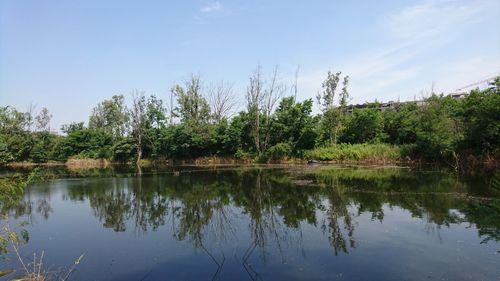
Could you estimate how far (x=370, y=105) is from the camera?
37.3 meters

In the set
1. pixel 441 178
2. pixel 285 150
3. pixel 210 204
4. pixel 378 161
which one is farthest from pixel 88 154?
pixel 441 178

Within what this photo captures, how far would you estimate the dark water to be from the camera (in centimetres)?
710

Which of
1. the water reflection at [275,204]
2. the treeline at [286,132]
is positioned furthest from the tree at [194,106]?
the water reflection at [275,204]

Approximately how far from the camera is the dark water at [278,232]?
710cm

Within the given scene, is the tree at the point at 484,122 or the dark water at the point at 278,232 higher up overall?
the tree at the point at 484,122

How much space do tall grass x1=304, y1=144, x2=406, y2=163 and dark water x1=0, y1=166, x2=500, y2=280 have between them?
11521 millimetres

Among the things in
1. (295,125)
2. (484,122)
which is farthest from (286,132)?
(484,122)

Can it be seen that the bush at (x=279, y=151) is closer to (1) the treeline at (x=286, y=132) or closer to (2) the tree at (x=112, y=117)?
(1) the treeline at (x=286, y=132)

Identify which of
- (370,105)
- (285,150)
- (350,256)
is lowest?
(350,256)

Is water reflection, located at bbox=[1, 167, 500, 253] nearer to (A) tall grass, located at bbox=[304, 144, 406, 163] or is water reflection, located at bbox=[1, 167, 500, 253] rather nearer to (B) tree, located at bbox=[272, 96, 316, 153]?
(A) tall grass, located at bbox=[304, 144, 406, 163]

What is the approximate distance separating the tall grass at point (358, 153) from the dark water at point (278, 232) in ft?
37.8

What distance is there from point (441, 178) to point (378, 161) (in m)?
10.7

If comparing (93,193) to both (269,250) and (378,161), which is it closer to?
(269,250)

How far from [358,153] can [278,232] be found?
22881 millimetres
